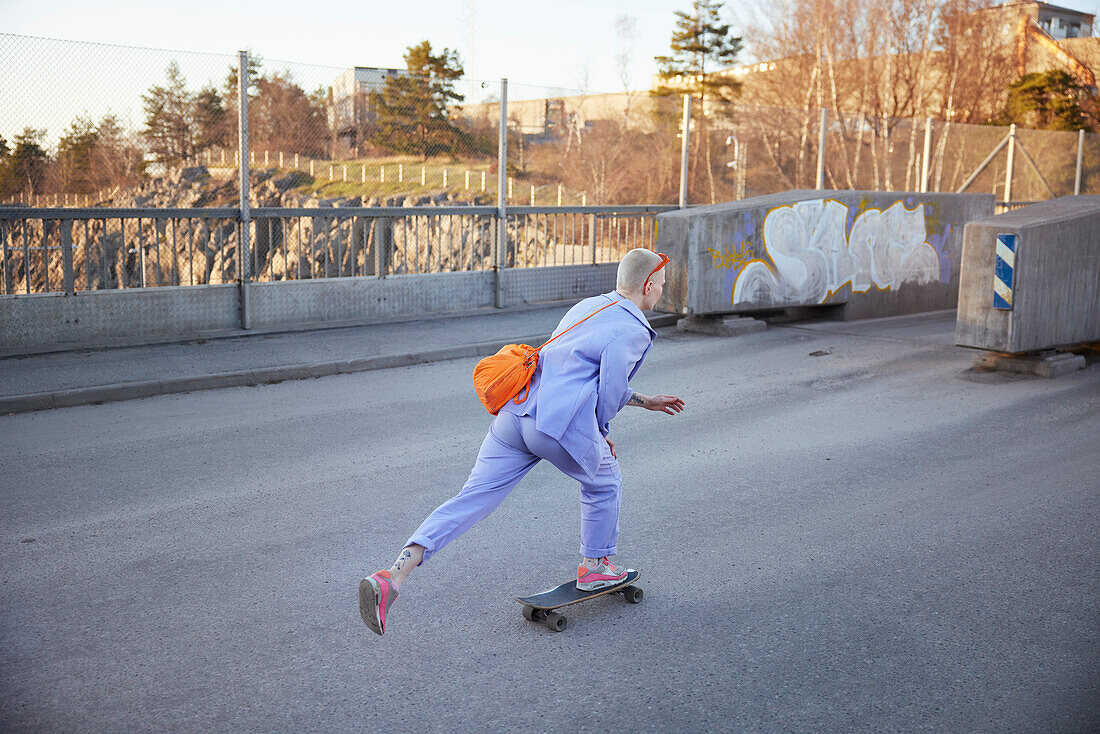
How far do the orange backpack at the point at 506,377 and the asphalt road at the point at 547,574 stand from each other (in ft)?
3.38

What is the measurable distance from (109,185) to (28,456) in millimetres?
4753

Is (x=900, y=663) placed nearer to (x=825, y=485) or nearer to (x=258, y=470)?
(x=825, y=485)

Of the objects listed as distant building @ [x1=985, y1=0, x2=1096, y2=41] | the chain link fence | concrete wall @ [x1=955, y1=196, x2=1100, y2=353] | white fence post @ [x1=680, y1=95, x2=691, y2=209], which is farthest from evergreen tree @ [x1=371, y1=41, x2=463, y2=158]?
distant building @ [x1=985, y1=0, x2=1096, y2=41]

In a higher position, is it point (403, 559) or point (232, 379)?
point (403, 559)

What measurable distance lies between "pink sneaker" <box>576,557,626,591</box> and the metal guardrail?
806cm

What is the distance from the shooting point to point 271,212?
11469 mm

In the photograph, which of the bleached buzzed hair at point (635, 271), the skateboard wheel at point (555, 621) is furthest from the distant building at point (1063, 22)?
the skateboard wheel at point (555, 621)

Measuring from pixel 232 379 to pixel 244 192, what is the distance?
309 cm

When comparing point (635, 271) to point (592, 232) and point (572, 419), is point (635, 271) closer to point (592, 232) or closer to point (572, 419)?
point (572, 419)

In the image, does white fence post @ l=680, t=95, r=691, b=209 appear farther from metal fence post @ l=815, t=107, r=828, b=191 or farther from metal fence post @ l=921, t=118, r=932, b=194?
metal fence post @ l=921, t=118, r=932, b=194

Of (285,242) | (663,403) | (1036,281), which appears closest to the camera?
(663,403)

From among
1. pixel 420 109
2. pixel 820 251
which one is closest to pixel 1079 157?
pixel 820 251

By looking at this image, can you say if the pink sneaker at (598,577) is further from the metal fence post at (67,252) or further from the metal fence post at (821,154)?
the metal fence post at (821,154)

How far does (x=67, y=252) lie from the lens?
33.2ft
